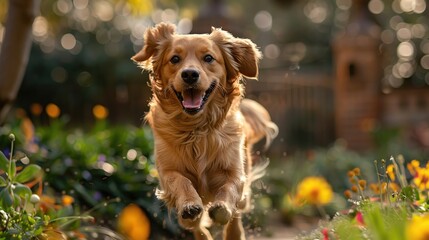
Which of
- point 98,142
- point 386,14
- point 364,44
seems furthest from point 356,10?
point 386,14

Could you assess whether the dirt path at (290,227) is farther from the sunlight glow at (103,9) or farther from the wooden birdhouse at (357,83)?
the sunlight glow at (103,9)

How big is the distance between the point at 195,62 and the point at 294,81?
8986mm

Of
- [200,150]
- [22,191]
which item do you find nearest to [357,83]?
[200,150]

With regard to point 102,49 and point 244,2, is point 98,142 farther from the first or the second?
point 244,2

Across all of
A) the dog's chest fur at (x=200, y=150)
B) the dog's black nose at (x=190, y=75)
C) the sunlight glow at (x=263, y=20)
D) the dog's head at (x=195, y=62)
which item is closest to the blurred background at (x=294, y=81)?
the dog's chest fur at (x=200, y=150)

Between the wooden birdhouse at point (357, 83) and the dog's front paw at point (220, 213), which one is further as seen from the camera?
the wooden birdhouse at point (357, 83)

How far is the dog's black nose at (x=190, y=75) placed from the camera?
4332 mm

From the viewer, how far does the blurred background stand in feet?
34.3

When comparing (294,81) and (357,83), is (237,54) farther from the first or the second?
(357,83)

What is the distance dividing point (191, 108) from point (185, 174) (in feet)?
1.53

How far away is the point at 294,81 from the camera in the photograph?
13.3 m

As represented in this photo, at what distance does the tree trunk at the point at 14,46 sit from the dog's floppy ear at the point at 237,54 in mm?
3102

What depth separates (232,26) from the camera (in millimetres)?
11266

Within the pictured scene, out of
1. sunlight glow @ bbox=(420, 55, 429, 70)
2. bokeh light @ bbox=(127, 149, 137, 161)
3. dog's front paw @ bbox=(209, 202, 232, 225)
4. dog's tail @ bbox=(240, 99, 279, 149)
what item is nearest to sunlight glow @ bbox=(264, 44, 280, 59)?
sunlight glow @ bbox=(420, 55, 429, 70)
